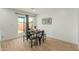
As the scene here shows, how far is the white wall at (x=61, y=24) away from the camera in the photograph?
82.0 inches

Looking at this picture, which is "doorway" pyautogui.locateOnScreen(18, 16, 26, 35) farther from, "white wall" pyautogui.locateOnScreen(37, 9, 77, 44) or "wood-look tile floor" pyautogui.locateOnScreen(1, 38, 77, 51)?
"white wall" pyautogui.locateOnScreen(37, 9, 77, 44)

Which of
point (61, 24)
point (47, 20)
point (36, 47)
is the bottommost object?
point (36, 47)

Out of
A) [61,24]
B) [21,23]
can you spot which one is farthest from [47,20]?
[21,23]

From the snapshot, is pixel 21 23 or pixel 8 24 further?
pixel 21 23

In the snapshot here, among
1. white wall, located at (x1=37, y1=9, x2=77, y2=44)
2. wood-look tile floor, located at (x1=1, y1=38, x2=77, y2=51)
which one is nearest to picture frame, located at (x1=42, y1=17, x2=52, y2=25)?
white wall, located at (x1=37, y1=9, x2=77, y2=44)

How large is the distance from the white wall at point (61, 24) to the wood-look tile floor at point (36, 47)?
0.14 meters

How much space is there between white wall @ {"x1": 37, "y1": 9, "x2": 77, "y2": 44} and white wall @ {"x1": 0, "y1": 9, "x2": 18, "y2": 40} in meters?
0.62

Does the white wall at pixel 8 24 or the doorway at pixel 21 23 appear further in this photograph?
the doorway at pixel 21 23

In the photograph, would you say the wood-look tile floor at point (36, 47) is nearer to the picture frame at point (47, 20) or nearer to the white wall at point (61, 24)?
the white wall at point (61, 24)

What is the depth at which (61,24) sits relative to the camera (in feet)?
7.29

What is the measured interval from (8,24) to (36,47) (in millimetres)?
880

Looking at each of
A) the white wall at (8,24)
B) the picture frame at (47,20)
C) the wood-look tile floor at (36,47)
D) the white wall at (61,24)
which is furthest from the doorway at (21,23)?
the picture frame at (47,20)

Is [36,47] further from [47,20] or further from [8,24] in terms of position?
[8,24]
